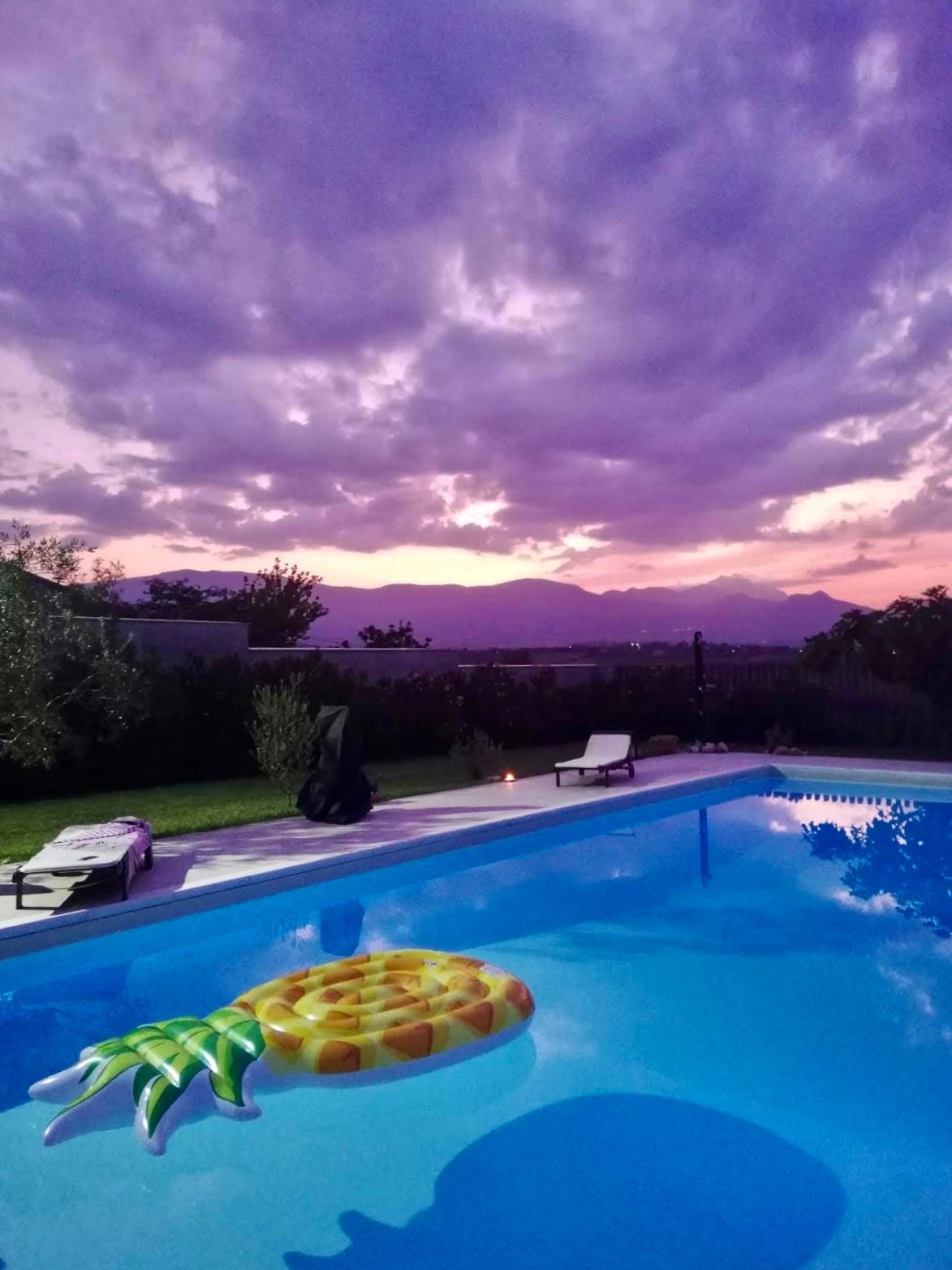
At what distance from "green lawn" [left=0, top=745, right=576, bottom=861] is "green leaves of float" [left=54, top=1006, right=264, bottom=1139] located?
5062mm

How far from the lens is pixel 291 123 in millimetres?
10648

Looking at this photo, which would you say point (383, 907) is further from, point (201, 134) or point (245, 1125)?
point (201, 134)

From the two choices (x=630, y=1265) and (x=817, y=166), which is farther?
(x=817, y=166)

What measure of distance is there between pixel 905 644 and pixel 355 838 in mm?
10314

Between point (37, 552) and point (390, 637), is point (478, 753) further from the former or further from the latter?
point (390, 637)

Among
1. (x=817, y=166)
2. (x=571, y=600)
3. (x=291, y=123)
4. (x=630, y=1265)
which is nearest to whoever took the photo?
(x=630, y=1265)

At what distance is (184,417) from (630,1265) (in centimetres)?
1392

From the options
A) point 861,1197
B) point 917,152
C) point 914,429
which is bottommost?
point 861,1197

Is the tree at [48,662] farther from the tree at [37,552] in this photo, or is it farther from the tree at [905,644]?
the tree at [905,644]

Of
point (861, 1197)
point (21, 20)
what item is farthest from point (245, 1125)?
point (21, 20)

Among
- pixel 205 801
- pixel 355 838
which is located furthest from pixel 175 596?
pixel 355 838

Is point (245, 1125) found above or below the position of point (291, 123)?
below

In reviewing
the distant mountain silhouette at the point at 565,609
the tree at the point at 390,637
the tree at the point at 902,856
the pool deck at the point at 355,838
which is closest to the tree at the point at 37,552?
the pool deck at the point at 355,838

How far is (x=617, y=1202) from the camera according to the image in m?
3.98
